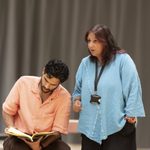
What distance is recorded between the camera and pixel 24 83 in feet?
7.98

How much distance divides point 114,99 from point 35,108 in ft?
1.75

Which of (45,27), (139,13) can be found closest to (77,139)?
(45,27)

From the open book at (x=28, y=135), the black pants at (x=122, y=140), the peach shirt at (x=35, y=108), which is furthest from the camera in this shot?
the peach shirt at (x=35, y=108)

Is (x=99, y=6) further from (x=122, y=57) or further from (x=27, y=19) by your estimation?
(x=122, y=57)

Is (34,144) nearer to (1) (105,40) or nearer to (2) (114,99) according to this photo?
(2) (114,99)

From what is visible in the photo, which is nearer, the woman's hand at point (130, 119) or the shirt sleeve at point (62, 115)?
the woman's hand at point (130, 119)

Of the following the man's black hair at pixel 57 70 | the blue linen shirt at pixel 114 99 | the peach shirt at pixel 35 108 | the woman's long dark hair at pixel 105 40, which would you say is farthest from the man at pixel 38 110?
the woman's long dark hair at pixel 105 40

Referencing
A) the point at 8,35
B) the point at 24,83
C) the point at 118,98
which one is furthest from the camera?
the point at 8,35

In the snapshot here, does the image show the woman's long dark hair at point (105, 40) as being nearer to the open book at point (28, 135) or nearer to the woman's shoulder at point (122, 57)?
the woman's shoulder at point (122, 57)

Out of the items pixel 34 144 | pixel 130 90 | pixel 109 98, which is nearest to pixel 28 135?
pixel 34 144

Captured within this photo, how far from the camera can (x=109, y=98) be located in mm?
2254

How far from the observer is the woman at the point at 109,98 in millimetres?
2250

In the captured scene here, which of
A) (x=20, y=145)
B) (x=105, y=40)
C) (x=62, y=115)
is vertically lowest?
(x=20, y=145)

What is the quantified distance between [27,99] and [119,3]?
1707mm
